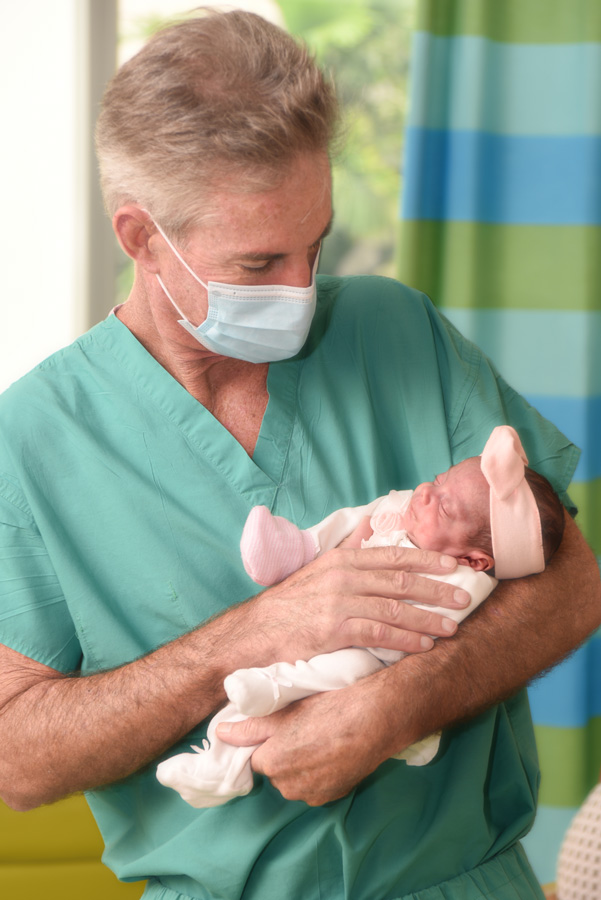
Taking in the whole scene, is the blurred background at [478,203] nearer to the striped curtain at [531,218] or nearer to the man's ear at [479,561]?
the striped curtain at [531,218]

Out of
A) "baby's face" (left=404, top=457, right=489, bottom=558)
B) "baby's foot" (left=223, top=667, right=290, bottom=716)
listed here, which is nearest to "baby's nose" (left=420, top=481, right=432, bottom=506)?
"baby's face" (left=404, top=457, right=489, bottom=558)

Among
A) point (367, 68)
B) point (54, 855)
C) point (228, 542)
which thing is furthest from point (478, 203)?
point (54, 855)

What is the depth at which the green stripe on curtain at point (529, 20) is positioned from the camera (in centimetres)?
230

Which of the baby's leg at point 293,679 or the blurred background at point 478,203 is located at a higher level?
the blurred background at point 478,203

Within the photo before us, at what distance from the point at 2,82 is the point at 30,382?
1.57 meters

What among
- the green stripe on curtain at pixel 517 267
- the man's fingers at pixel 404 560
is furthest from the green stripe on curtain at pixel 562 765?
the man's fingers at pixel 404 560

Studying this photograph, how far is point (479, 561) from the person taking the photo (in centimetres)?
126

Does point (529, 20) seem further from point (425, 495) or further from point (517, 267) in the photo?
point (425, 495)

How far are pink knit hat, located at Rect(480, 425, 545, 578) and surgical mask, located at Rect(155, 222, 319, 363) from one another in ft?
1.07

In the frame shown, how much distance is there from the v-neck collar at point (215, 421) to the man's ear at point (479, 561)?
0.99ft

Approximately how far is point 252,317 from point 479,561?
0.48 meters

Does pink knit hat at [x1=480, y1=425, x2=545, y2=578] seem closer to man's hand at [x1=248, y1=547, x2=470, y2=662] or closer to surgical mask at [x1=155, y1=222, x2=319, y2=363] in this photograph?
man's hand at [x1=248, y1=547, x2=470, y2=662]

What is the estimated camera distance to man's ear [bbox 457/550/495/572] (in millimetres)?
1258

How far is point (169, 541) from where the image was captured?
1.27 meters
